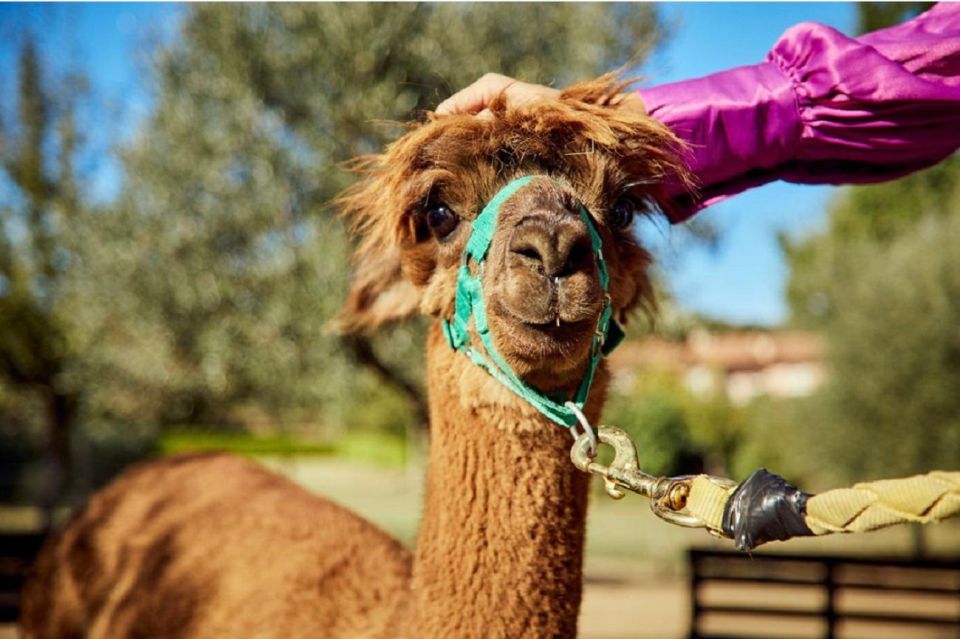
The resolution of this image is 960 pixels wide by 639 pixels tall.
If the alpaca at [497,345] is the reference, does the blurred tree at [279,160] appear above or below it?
above

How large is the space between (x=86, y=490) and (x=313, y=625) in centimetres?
1652

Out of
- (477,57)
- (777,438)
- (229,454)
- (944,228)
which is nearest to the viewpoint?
(229,454)

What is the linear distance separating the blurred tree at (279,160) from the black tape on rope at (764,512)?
7.38m

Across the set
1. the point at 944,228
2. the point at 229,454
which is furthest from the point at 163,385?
the point at 944,228

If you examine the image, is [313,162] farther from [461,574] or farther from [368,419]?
[368,419]

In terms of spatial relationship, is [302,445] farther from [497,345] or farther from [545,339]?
[545,339]

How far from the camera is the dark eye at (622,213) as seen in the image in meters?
2.40

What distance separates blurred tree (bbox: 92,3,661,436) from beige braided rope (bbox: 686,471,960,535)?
7.55 metres

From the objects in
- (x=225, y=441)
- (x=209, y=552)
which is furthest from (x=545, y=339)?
(x=225, y=441)

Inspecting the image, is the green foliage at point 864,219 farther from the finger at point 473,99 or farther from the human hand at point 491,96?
the finger at point 473,99

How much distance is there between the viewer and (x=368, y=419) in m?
41.2

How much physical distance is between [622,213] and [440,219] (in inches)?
21.1

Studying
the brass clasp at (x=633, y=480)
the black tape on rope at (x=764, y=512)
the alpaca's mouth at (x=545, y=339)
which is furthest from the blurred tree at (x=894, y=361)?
the black tape on rope at (x=764, y=512)

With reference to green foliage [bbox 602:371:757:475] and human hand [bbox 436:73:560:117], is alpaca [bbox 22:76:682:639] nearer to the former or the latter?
human hand [bbox 436:73:560:117]
